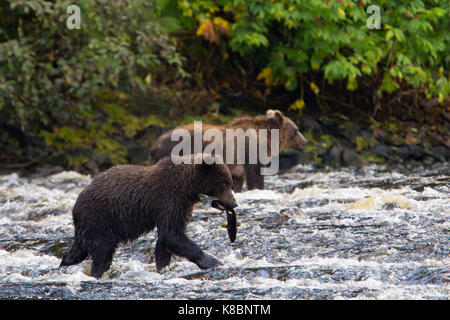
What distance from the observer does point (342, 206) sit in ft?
34.3

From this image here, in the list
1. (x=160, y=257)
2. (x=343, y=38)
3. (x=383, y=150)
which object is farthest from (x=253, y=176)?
(x=160, y=257)

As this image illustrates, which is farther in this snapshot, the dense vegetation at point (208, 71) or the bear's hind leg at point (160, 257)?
the dense vegetation at point (208, 71)

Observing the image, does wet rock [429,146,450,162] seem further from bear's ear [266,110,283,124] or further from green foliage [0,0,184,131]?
green foliage [0,0,184,131]

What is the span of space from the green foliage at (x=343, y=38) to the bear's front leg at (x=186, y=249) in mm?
9041

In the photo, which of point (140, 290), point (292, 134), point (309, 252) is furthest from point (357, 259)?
point (292, 134)

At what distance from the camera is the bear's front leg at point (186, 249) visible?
729cm

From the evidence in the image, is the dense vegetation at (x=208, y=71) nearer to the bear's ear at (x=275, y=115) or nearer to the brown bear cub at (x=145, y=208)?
the bear's ear at (x=275, y=115)

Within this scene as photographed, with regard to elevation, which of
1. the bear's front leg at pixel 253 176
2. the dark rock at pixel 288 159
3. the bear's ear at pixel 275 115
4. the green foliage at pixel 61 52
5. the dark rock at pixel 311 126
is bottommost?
the dark rock at pixel 288 159

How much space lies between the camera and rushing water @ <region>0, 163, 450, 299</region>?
649 centimetres

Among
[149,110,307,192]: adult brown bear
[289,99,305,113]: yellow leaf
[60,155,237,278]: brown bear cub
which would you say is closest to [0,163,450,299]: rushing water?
[60,155,237,278]: brown bear cub

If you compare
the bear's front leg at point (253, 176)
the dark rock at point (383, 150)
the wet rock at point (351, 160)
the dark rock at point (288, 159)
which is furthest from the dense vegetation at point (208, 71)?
the bear's front leg at point (253, 176)

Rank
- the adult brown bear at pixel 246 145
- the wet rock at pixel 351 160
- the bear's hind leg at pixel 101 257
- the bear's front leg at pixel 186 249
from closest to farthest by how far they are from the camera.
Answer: the bear's front leg at pixel 186 249 → the bear's hind leg at pixel 101 257 → the adult brown bear at pixel 246 145 → the wet rock at pixel 351 160

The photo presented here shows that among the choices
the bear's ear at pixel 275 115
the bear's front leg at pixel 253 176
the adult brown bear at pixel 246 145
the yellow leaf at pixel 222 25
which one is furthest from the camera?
the yellow leaf at pixel 222 25

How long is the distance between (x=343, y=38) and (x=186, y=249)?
941 cm
